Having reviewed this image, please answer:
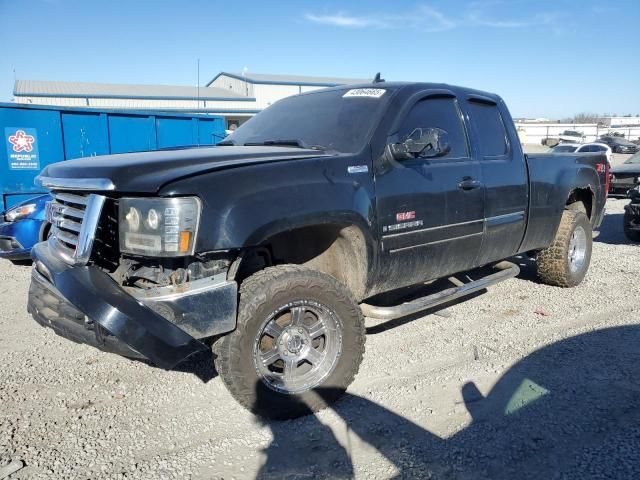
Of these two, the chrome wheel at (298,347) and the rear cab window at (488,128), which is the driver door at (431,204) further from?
the chrome wheel at (298,347)

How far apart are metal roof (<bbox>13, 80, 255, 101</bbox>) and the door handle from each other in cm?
3550

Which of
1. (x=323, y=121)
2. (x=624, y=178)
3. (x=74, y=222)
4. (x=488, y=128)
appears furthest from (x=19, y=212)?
(x=624, y=178)

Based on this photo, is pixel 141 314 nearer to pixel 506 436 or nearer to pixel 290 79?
pixel 506 436

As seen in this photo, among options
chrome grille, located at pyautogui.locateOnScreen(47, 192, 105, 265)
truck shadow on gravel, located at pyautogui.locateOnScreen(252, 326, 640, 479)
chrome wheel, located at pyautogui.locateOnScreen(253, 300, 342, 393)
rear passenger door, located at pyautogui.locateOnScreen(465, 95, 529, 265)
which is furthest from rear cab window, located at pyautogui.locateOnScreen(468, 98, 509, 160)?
chrome grille, located at pyautogui.locateOnScreen(47, 192, 105, 265)

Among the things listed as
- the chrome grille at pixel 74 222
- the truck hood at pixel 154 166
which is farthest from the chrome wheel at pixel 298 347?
the chrome grille at pixel 74 222

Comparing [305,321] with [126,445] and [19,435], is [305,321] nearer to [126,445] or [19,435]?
[126,445]

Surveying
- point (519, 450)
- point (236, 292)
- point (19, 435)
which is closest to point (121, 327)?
point (236, 292)

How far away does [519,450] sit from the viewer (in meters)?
2.74

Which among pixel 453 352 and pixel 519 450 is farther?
pixel 453 352

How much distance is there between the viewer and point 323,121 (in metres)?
3.86

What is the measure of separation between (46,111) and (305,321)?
28.0 feet

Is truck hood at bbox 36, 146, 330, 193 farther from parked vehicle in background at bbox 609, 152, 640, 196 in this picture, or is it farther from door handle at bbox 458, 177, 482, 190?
parked vehicle in background at bbox 609, 152, 640, 196

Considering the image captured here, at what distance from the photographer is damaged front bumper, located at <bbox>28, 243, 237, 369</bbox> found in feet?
8.13

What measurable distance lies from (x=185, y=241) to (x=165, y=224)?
130 mm
